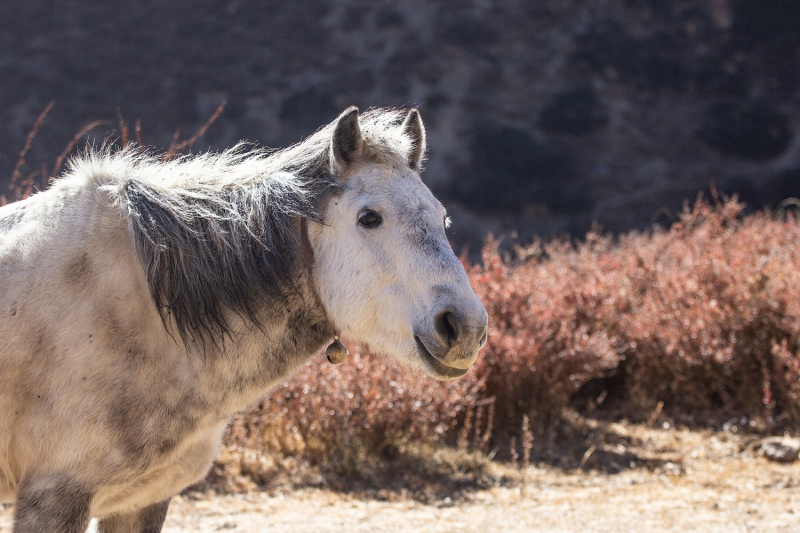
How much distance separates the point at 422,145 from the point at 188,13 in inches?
1040

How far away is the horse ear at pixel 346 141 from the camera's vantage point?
2174 millimetres

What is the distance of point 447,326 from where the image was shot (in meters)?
2.00

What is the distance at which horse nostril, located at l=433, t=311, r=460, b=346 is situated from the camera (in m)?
1.96

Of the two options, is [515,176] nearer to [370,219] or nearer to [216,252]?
[370,219]

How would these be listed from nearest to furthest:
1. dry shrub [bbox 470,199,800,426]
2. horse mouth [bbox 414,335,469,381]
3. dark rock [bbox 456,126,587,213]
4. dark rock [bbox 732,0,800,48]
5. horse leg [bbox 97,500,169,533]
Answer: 1. horse mouth [bbox 414,335,469,381]
2. horse leg [bbox 97,500,169,533]
3. dry shrub [bbox 470,199,800,426]
4. dark rock [bbox 456,126,587,213]
5. dark rock [bbox 732,0,800,48]

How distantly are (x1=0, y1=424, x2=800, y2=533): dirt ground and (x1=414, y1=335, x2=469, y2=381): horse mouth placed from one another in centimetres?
211

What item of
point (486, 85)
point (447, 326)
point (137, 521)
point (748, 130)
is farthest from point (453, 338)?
point (486, 85)

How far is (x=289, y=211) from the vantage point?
2.18 meters

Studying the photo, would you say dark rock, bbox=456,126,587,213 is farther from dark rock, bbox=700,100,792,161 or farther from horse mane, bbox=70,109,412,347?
horse mane, bbox=70,109,412,347

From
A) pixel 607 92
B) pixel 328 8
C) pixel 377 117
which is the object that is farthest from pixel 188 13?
pixel 377 117

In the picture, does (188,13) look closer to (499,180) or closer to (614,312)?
(499,180)

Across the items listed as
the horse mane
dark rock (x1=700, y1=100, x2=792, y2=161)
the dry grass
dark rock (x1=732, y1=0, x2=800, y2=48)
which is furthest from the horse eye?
dark rock (x1=732, y1=0, x2=800, y2=48)

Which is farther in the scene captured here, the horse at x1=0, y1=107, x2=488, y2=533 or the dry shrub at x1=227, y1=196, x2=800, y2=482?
the dry shrub at x1=227, y1=196, x2=800, y2=482

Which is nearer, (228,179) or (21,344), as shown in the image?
(21,344)
